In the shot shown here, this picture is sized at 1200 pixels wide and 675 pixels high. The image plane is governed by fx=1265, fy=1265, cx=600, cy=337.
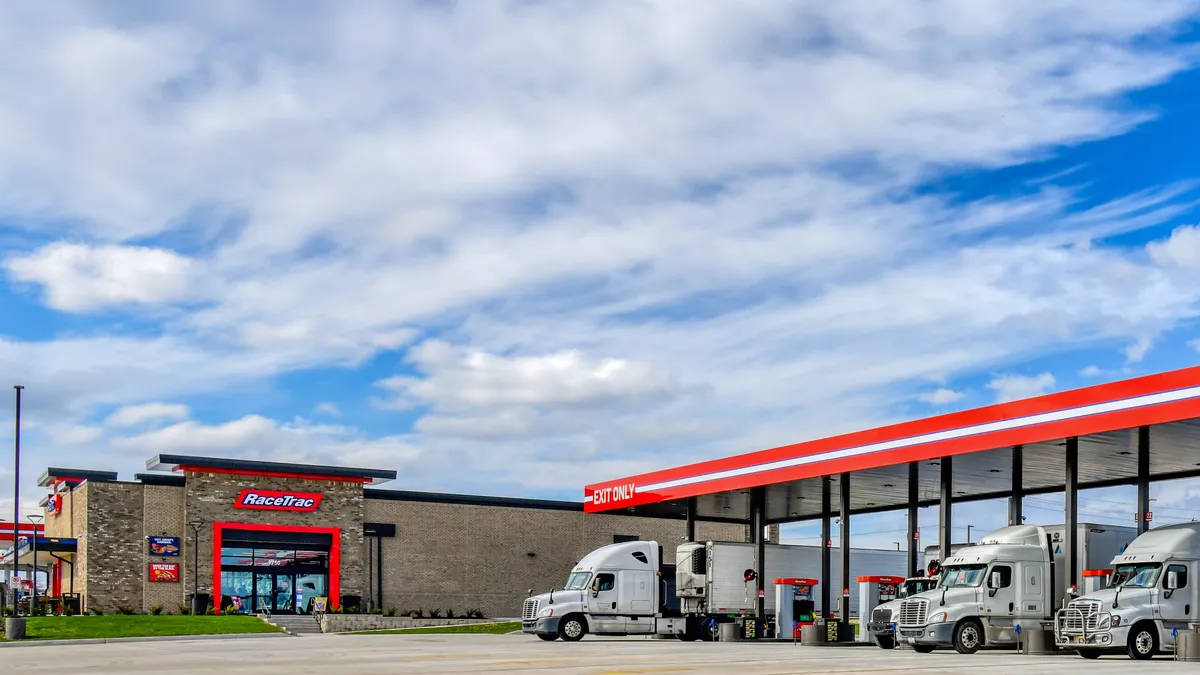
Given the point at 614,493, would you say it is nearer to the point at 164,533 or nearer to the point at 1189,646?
the point at 164,533

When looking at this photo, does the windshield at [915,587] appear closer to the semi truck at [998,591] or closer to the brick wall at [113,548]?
the semi truck at [998,591]

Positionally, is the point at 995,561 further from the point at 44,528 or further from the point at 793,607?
the point at 44,528

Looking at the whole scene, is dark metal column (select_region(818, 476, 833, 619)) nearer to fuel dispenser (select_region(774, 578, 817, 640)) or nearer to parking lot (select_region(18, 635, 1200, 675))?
fuel dispenser (select_region(774, 578, 817, 640))

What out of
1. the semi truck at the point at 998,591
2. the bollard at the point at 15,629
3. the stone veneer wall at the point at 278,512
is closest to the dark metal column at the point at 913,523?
the semi truck at the point at 998,591

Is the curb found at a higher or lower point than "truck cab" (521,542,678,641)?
lower

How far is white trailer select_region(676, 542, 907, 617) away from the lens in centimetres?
4131

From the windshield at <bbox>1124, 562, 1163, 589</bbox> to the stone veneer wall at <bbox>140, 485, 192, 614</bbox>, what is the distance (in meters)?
40.9

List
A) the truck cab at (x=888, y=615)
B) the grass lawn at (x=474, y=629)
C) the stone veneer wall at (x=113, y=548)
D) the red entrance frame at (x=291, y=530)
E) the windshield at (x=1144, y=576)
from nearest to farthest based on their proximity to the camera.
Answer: the windshield at (x=1144, y=576), the truck cab at (x=888, y=615), the grass lawn at (x=474, y=629), the stone veneer wall at (x=113, y=548), the red entrance frame at (x=291, y=530)

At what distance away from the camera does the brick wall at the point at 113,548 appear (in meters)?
54.4

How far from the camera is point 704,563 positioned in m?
42.0

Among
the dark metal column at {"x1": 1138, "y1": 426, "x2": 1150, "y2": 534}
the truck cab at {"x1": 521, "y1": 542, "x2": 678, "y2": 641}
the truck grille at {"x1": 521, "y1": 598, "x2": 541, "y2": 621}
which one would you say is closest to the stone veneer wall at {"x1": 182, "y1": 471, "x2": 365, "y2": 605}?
the truck cab at {"x1": 521, "y1": 542, "x2": 678, "y2": 641}

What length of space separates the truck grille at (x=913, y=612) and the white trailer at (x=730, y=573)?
10157 mm

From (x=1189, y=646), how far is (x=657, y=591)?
17.5 metres

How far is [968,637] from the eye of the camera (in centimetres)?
3069
